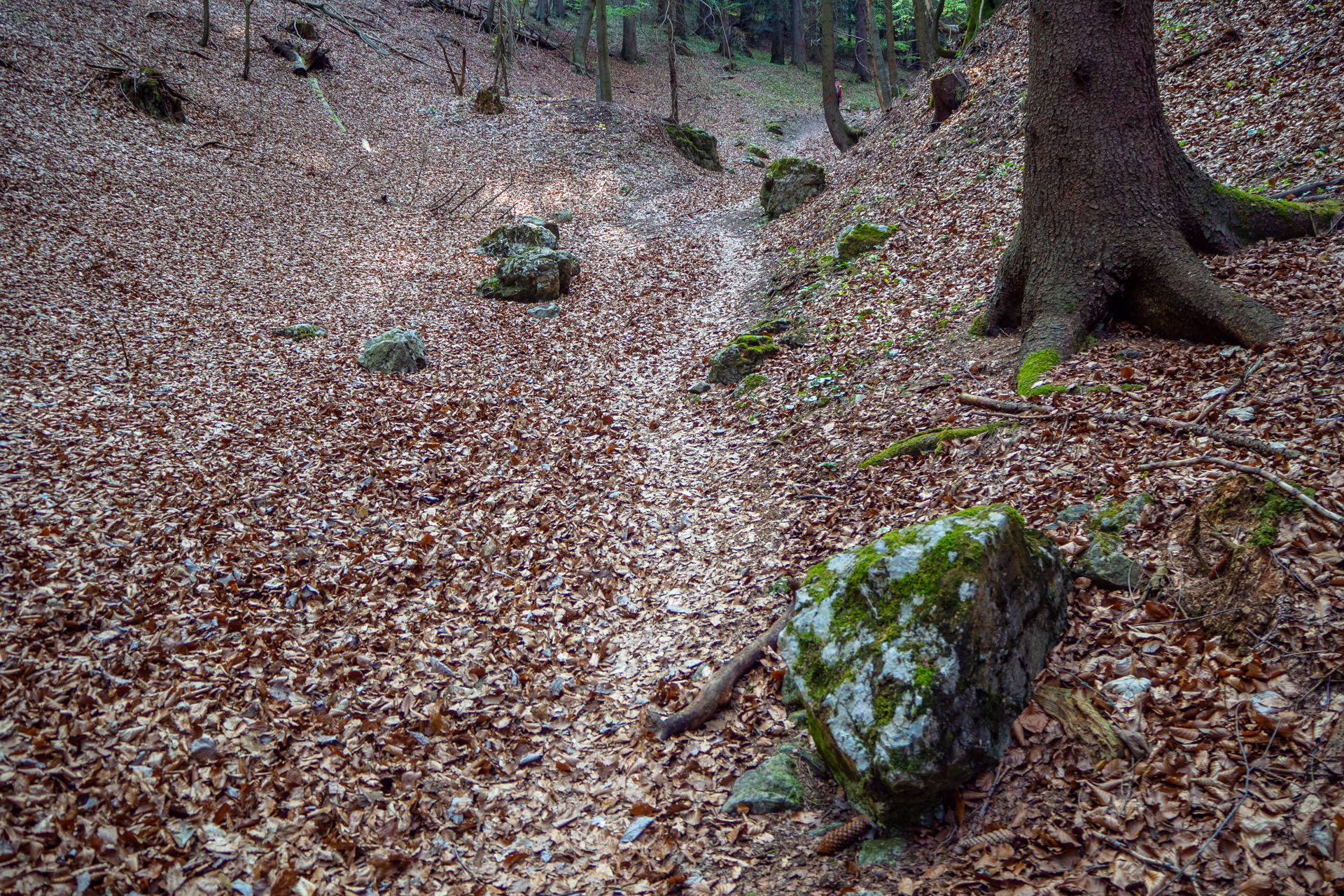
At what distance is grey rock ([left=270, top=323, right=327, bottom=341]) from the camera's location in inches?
411

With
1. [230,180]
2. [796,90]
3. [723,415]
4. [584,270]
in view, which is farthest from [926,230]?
[796,90]

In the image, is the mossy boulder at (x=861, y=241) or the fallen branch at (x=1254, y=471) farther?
the mossy boulder at (x=861, y=241)

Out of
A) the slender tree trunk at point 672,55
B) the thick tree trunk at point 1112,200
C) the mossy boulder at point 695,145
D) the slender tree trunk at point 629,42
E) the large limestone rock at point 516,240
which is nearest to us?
the thick tree trunk at point 1112,200

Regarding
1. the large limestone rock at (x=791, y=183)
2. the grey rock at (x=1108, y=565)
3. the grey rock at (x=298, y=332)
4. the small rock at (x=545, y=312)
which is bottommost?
the grey rock at (x=1108, y=565)

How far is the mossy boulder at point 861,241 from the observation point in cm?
1109

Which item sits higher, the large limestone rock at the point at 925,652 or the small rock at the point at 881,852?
the large limestone rock at the point at 925,652

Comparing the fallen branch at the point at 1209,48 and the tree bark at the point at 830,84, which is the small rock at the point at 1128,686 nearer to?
the fallen branch at the point at 1209,48

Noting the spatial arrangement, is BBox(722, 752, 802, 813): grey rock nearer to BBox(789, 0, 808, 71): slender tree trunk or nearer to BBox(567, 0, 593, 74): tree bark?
BBox(567, 0, 593, 74): tree bark

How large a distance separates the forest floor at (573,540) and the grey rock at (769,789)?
0.11 m

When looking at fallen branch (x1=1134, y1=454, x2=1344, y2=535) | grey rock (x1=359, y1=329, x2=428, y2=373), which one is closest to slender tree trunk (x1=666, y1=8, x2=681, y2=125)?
grey rock (x1=359, y1=329, x2=428, y2=373)

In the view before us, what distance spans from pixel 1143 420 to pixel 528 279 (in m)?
10.6

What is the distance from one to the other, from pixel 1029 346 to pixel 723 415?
142 inches

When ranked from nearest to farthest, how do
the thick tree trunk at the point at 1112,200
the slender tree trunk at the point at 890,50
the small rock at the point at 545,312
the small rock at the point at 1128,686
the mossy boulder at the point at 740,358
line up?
the small rock at the point at 1128,686 < the thick tree trunk at the point at 1112,200 < the mossy boulder at the point at 740,358 < the small rock at the point at 545,312 < the slender tree trunk at the point at 890,50

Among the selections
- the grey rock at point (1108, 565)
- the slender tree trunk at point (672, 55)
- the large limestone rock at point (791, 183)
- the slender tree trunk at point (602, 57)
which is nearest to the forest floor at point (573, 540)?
the grey rock at point (1108, 565)
